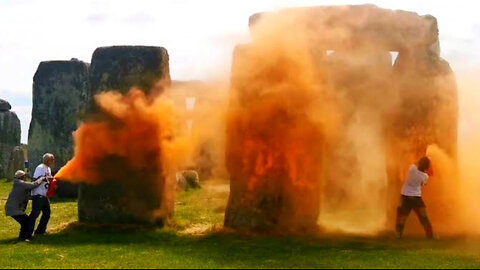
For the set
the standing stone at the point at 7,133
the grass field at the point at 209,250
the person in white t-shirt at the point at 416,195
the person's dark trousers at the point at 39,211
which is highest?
the standing stone at the point at 7,133

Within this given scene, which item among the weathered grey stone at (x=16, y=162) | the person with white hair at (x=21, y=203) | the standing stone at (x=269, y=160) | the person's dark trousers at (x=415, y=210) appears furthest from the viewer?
the weathered grey stone at (x=16, y=162)

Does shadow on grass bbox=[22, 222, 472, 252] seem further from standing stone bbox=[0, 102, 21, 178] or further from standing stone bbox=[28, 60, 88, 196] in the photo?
standing stone bbox=[0, 102, 21, 178]

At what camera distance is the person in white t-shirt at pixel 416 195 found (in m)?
15.2

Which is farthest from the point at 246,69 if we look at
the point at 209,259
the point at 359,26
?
the point at 209,259

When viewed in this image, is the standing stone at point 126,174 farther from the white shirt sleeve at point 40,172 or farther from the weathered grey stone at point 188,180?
the weathered grey stone at point 188,180

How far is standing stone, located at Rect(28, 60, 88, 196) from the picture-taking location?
27766 millimetres

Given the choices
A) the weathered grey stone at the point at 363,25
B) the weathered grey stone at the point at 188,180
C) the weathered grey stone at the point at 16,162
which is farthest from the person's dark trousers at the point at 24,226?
the weathered grey stone at the point at 16,162

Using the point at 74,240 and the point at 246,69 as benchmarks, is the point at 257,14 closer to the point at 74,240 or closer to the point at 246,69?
the point at 246,69

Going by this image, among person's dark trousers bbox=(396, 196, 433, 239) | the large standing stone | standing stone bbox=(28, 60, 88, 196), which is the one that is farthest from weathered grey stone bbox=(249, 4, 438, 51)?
standing stone bbox=(28, 60, 88, 196)

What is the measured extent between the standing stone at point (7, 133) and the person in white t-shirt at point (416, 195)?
90.1 feet

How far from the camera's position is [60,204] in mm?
22812

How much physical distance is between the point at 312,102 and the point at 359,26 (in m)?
→ 3.07

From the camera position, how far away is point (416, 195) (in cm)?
1518

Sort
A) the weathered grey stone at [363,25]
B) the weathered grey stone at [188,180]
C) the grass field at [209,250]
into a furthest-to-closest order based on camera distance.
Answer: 1. the weathered grey stone at [188,180]
2. the weathered grey stone at [363,25]
3. the grass field at [209,250]
